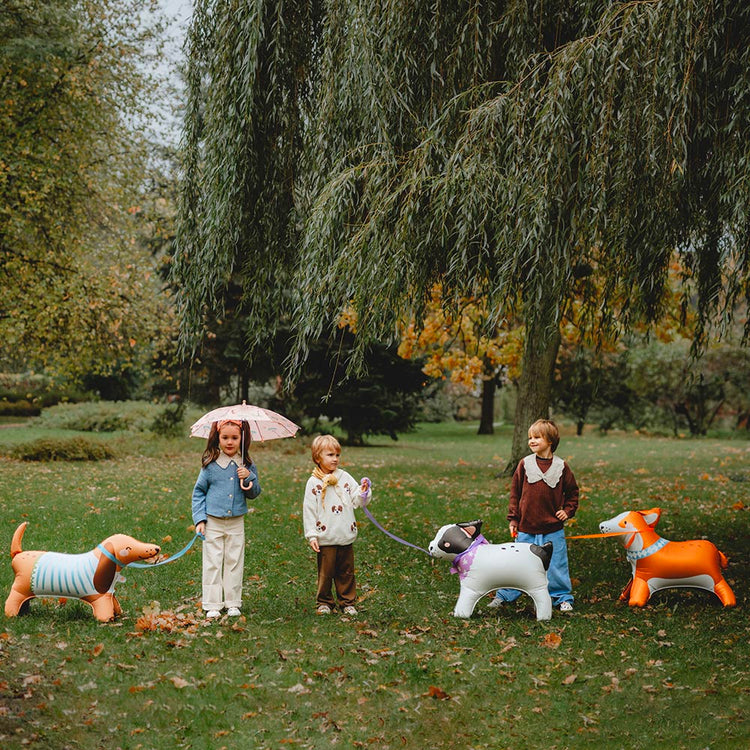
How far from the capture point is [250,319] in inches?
261

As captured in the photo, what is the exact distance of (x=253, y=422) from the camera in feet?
20.7

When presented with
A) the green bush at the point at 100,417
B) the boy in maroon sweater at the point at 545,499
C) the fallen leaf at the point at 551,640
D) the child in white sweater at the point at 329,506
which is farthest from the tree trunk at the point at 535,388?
the green bush at the point at 100,417

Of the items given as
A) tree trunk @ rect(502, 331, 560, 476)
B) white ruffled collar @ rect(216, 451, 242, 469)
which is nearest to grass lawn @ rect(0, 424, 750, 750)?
white ruffled collar @ rect(216, 451, 242, 469)

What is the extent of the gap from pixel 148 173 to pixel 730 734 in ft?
56.3

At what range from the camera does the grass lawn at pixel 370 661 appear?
424 cm

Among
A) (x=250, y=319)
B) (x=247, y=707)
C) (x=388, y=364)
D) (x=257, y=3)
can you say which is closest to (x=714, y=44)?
(x=257, y=3)

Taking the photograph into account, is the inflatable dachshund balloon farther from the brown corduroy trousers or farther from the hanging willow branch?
the hanging willow branch

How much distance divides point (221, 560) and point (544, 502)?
2473mm

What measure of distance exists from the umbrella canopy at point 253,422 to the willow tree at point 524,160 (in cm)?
60

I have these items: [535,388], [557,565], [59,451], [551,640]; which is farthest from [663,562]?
[59,451]

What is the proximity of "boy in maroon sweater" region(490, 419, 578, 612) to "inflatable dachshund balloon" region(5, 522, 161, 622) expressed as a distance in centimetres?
280

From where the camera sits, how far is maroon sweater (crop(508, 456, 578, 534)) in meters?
6.15

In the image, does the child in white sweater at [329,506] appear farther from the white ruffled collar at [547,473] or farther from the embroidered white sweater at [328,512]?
the white ruffled collar at [547,473]

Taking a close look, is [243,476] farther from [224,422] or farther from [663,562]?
[663,562]
